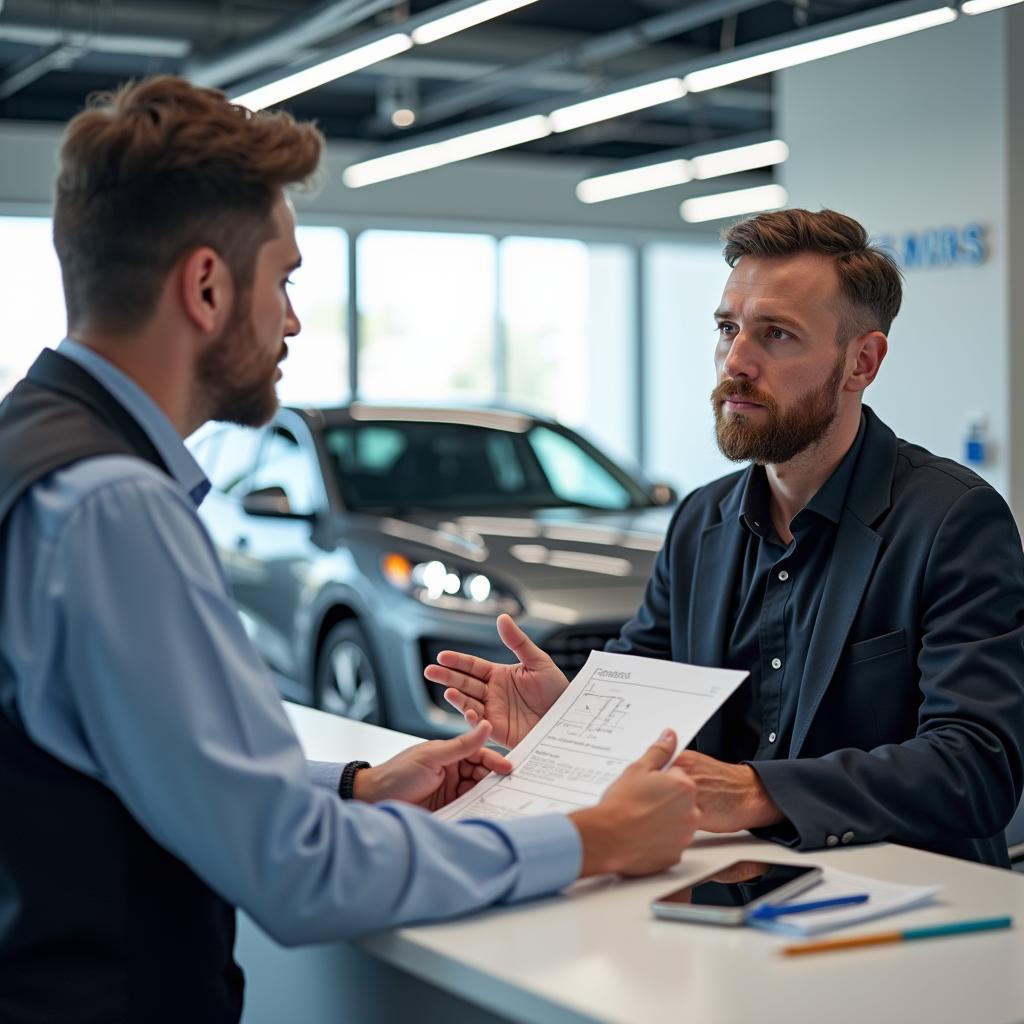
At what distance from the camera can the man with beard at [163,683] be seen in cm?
141

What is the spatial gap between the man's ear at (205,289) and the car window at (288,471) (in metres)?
4.49

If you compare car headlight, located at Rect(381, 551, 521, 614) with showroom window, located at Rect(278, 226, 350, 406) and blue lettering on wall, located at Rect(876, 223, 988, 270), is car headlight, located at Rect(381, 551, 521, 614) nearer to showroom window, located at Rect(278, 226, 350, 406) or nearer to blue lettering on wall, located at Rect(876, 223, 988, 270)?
blue lettering on wall, located at Rect(876, 223, 988, 270)

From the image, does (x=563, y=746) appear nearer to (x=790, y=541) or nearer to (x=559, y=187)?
(x=790, y=541)

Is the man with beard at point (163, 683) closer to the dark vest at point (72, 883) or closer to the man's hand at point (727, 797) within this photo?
the dark vest at point (72, 883)

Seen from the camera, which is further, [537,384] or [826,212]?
[537,384]

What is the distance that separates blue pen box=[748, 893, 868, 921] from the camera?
152cm

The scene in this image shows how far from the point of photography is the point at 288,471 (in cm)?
646

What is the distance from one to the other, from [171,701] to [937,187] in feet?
22.9

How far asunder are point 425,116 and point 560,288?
10.9ft

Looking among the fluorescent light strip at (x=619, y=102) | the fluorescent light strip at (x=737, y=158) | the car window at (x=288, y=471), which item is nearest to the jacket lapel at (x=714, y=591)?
the car window at (x=288, y=471)

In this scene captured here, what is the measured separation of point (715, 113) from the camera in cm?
1326

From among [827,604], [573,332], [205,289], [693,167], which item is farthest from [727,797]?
[573,332]

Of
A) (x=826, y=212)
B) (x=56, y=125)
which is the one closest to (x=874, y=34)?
(x=826, y=212)

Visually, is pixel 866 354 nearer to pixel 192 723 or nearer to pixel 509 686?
pixel 509 686
